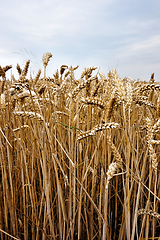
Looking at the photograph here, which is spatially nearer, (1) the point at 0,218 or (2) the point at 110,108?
(2) the point at 110,108

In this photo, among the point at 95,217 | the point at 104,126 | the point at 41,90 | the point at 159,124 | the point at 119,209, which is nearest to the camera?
the point at 104,126

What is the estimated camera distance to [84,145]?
1.51 meters

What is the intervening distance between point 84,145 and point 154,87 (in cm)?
70

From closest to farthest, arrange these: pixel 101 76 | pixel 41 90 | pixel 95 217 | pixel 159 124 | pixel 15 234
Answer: pixel 159 124 → pixel 41 90 → pixel 15 234 → pixel 95 217 → pixel 101 76

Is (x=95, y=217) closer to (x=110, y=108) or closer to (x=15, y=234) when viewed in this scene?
(x=15, y=234)

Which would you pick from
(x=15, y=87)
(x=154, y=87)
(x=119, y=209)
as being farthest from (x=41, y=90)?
(x=119, y=209)

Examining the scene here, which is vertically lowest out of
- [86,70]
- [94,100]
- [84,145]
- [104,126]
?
[84,145]

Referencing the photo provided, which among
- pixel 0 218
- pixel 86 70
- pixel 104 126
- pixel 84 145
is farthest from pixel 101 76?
pixel 0 218

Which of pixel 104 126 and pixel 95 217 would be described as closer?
pixel 104 126

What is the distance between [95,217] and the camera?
49.6 inches

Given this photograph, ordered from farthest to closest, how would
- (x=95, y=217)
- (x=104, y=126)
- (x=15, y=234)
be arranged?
(x=95, y=217), (x=15, y=234), (x=104, y=126)

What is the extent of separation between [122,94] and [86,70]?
59 centimetres

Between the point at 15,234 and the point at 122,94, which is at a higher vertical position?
the point at 122,94

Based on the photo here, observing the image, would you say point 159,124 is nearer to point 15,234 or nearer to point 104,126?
point 104,126
